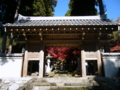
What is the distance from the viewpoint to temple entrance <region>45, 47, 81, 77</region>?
465 inches

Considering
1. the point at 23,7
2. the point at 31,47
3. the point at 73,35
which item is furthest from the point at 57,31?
the point at 23,7

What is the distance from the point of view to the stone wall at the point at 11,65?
4965mm

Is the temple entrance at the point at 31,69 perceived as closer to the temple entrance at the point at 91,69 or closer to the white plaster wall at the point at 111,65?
the temple entrance at the point at 91,69

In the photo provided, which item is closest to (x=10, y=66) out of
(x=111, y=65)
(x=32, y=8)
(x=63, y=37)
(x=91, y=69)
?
(x=63, y=37)

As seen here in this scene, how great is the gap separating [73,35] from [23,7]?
760 centimetres

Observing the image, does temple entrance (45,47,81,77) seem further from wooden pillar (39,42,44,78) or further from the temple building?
wooden pillar (39,42,44,78)

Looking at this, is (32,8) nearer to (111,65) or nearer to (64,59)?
(64,59)

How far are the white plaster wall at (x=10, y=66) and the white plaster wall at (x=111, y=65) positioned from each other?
171 inches

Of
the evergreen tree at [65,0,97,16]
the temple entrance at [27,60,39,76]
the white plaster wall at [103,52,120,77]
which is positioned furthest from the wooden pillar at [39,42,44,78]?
the evergreen tree at [65,0,97,16]

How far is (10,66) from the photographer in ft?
16.5

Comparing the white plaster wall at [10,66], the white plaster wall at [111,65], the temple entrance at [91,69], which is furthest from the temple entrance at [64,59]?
the white plaster wall at [10,66]

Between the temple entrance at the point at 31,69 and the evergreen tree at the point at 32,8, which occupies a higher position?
the evergreen tree at the point at 32,8

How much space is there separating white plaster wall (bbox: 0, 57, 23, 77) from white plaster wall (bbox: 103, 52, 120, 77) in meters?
4.35

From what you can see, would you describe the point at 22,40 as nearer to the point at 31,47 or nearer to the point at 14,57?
the point at 31,47
